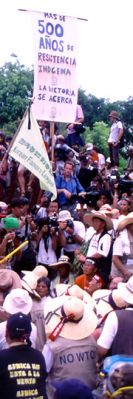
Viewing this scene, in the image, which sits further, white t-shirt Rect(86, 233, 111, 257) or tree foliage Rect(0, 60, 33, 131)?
tree foliage Rect(0, 60, 33, 131)

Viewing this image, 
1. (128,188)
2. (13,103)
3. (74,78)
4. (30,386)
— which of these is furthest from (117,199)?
(13,103)

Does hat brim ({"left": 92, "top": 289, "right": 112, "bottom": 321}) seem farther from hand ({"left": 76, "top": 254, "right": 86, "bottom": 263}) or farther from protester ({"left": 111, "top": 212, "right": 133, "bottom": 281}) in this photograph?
hand ({"left": 76, "top": 254, "right": 86, "bottom": 263})

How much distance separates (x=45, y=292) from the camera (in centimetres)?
806

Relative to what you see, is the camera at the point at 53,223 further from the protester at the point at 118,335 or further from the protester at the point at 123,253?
the protester at the point at 118,335

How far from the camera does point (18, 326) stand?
5750mm

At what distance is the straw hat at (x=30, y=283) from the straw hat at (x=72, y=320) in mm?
854

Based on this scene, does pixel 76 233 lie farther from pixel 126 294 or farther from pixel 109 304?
pixel 126 294

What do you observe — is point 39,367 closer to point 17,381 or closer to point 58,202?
point 17,381

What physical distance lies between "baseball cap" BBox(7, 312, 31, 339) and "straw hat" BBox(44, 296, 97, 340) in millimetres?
627

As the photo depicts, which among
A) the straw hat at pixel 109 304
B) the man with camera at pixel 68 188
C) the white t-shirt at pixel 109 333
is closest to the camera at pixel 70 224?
the man with camera at pixel 68 188

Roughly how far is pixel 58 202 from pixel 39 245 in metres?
2.12

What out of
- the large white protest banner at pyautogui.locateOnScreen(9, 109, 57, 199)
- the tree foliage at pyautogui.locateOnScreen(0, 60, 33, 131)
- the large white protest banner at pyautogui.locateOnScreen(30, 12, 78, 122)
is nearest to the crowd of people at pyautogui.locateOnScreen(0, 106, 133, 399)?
the large white protest banner at pyautogui.locateOnScreen(9, 109, 57, 199)

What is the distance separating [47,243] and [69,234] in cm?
32

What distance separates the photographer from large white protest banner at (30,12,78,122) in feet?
42.1
